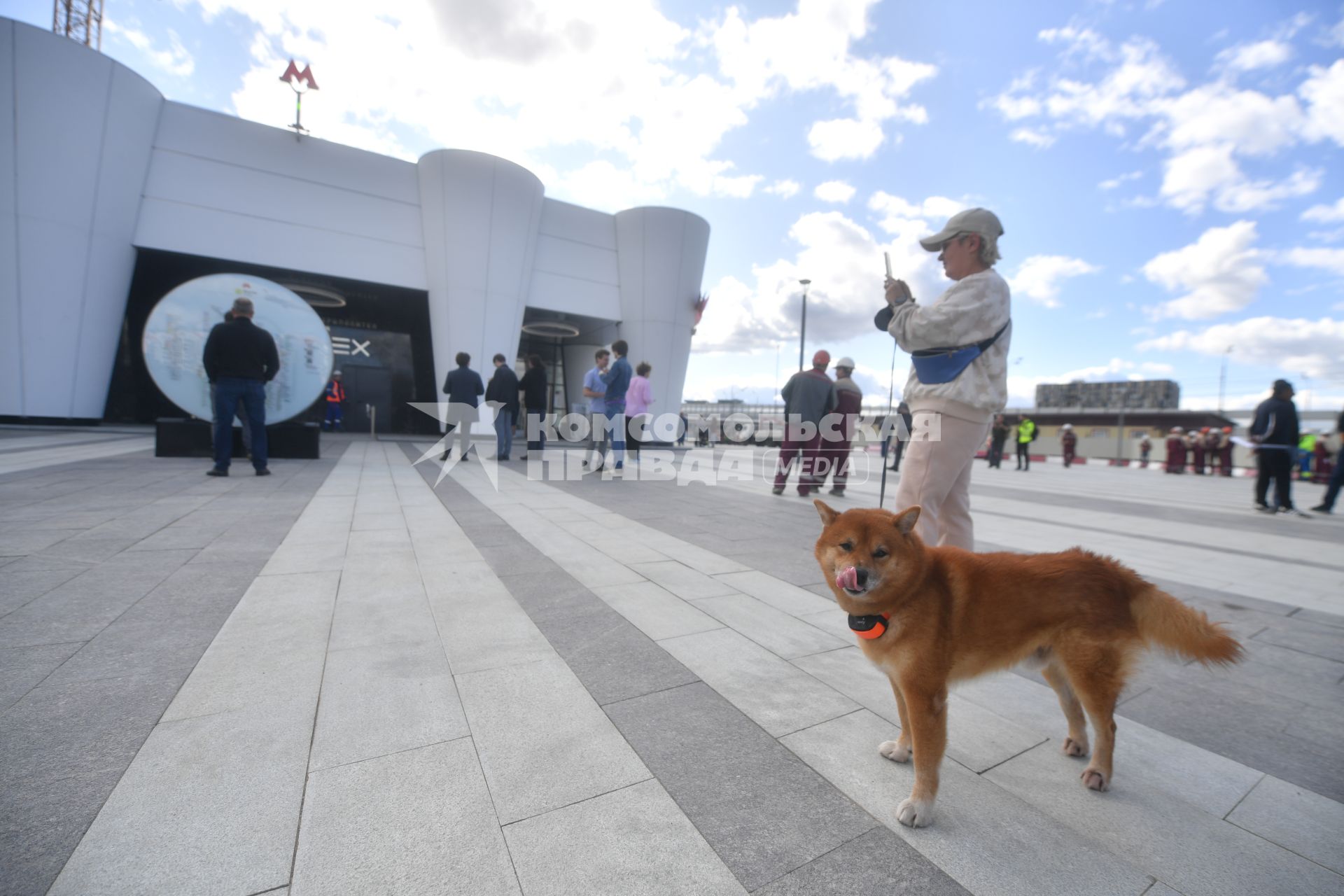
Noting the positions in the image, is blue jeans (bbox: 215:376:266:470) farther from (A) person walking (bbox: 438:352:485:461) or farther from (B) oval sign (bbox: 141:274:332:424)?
(A) person walking (bbox: 438:352:485:461)

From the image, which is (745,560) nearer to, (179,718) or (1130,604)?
(1130,604)

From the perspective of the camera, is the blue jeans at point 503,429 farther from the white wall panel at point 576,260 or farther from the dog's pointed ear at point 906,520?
the white wall panel at point 576,260

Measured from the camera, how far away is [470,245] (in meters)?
17.8

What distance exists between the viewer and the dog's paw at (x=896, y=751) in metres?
1.80

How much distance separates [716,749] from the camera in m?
1.82

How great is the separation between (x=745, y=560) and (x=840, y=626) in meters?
1.40

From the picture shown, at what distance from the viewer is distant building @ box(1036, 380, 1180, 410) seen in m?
67.4

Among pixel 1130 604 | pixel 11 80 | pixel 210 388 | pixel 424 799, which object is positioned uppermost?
pixel 11 80

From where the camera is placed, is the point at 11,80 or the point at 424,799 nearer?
the point at 424,799

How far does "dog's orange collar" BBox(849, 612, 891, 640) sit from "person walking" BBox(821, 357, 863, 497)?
639cm

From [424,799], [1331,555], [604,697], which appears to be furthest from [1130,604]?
[1331,555]

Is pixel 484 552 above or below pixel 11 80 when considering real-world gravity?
below

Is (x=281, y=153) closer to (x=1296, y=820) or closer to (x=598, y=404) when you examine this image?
(x=598, y=404)

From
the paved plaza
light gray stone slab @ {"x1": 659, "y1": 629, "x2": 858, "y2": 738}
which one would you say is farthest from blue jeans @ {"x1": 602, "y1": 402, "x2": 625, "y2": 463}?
light gray stone slab @ {"x1": 659, "y1": 629, "x2": 858, "y2": 738}
